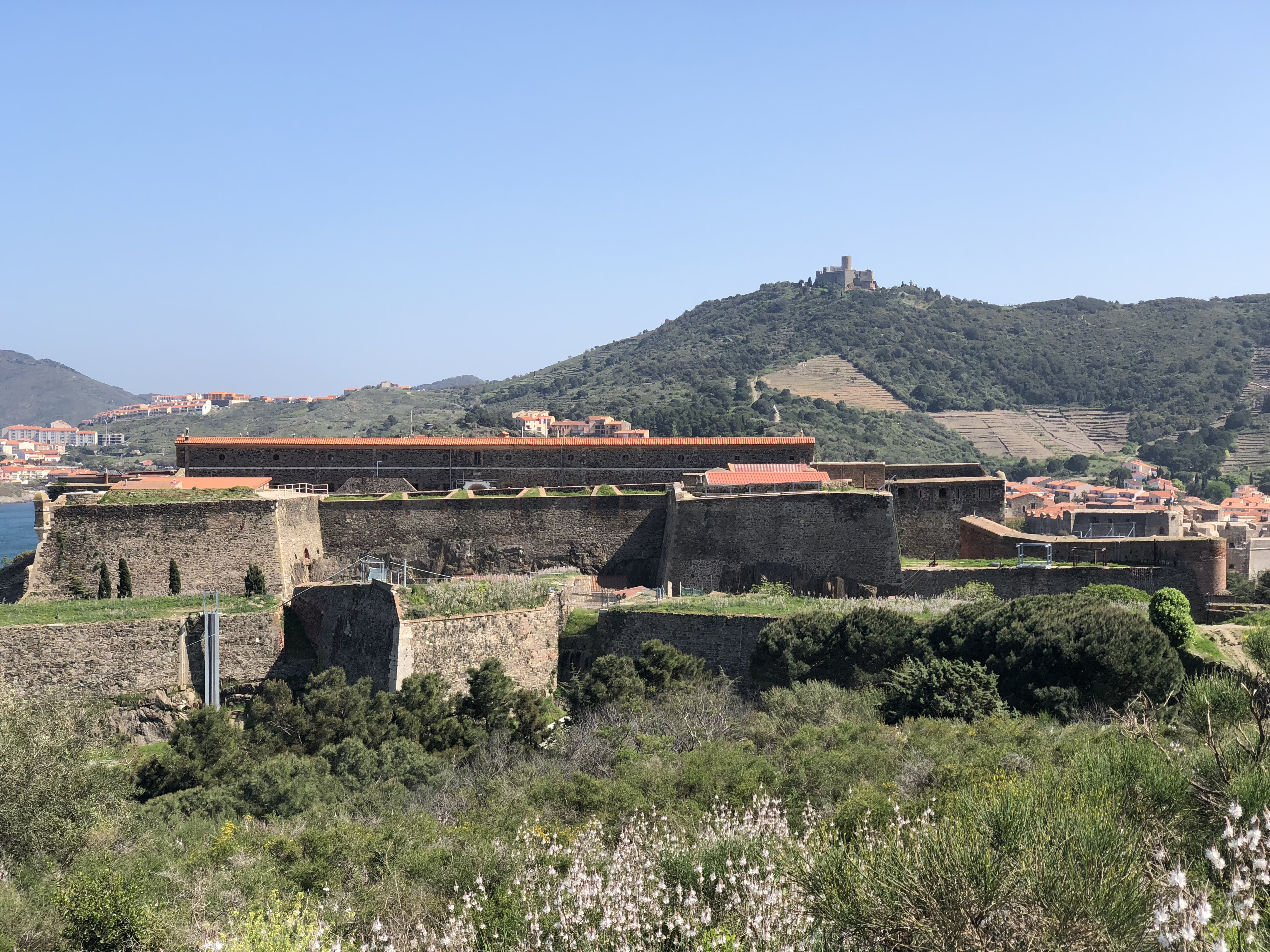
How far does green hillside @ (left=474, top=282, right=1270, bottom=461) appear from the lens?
8719 cm

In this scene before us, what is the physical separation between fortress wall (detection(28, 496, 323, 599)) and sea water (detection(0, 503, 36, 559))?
20451 mm

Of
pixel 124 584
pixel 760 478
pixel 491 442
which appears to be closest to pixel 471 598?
pixel 124 584

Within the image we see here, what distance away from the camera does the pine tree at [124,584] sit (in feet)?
72.1

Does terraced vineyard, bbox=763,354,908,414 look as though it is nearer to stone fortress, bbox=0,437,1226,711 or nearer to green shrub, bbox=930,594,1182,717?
stone fortress, bbox=0,437,1226,711

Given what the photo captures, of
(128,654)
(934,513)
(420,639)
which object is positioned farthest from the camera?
(934,513)

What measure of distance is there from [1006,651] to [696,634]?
525 centimetres

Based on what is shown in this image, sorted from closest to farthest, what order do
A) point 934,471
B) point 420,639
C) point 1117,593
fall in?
point 420,639
point 1117,593
point 934,471

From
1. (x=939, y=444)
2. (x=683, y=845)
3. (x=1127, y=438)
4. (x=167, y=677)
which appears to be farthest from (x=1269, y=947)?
(x=1127, y=438)

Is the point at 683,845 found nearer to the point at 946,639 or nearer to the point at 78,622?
the point at 946,639

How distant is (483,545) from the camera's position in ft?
81.8

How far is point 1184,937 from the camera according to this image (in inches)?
176

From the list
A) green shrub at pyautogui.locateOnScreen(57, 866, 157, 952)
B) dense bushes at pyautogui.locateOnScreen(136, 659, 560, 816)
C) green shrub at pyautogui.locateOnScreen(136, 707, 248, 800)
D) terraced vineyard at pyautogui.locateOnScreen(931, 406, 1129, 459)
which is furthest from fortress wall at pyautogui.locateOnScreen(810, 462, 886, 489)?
terraced vineyard at pyautogui.locateOnScreen(931, 406, 1129, 459)

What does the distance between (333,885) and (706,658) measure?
999cm

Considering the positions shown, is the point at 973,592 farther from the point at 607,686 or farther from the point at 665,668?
the point at 607,686
